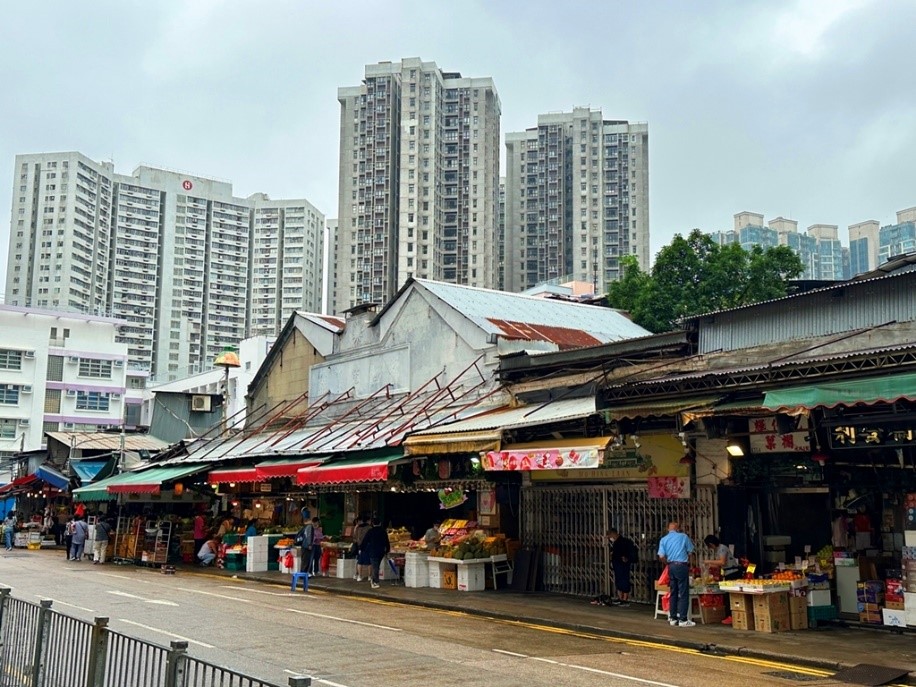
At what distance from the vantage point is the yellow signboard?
1850 centimetres

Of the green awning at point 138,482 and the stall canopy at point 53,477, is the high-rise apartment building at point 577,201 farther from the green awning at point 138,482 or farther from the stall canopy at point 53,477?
the green awning at point 138,482

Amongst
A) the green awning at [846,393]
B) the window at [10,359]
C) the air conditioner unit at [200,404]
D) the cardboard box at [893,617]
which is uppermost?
the window at [10,359]

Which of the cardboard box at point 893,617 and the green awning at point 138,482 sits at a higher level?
the green awning at point 138,482

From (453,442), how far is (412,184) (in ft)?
373

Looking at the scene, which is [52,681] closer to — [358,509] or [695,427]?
[695,427]

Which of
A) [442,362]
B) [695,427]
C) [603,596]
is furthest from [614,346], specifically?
[442,362]

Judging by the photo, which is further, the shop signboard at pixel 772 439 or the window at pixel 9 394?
the window at pixel 9 394

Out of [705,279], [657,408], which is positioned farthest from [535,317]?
[705,279]

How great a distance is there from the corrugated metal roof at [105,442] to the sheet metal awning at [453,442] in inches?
1059

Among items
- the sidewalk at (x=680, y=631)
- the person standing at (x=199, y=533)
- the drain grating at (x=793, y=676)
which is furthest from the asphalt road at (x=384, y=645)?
the person standing at (x=199, y=533)

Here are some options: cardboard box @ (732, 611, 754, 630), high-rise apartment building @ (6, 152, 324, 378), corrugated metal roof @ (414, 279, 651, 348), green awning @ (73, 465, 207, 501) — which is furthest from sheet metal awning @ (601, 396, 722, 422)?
high-rise apartment building @ (6, 152, 324, 378)

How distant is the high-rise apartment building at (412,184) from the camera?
131125 mm

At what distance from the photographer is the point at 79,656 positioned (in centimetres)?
774

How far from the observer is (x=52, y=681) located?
8133 mm
